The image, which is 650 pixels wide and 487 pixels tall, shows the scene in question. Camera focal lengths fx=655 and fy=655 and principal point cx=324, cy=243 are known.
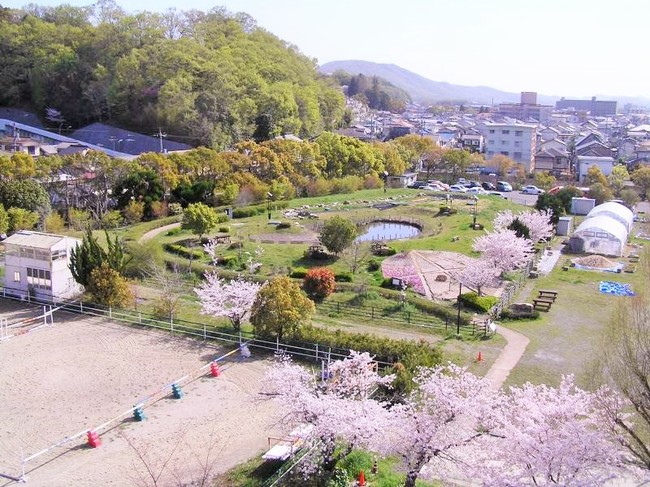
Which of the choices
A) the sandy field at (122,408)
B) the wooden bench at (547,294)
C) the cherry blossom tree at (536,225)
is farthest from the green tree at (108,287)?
the cherry blossom tree at (536,225)

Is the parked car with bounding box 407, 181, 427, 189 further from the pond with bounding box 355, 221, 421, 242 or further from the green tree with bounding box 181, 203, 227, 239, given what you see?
the green tree with bounding box 181, 203, 227, 239

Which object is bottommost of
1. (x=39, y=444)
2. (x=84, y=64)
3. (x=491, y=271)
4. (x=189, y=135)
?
(x=39, y=444)

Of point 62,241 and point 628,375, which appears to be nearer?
point 628,375

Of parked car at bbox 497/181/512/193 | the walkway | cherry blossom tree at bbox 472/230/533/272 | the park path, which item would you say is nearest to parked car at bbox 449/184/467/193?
parked car at bbox 497/181/512/193

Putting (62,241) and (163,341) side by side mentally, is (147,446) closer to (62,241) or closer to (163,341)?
(163,341)

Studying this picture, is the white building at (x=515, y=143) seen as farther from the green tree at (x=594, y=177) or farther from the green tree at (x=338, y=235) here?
the green tree at (x=338, y=235)

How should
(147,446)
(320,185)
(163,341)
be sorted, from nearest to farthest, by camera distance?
(147,446)
(163,341)
(320,185)

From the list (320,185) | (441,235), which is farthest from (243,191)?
(441,235)
